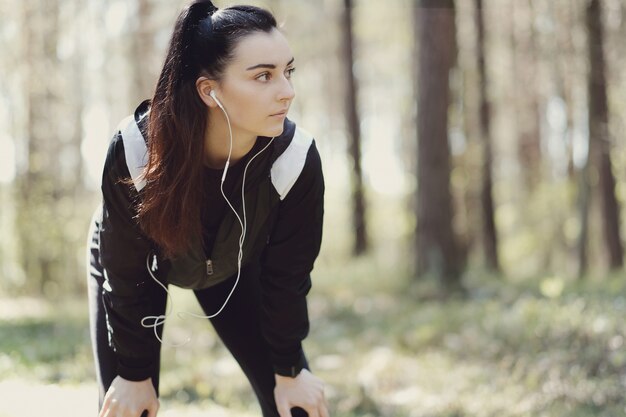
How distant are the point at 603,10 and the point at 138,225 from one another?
31.7 ft

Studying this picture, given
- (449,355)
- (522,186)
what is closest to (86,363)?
(449,355)

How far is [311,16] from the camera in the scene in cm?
1903

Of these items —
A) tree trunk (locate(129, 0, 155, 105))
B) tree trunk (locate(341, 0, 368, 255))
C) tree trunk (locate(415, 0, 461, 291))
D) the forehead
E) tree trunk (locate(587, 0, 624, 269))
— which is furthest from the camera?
tree trunk (locate(341, 0, 368, 255))

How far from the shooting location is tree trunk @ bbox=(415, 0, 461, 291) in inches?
329

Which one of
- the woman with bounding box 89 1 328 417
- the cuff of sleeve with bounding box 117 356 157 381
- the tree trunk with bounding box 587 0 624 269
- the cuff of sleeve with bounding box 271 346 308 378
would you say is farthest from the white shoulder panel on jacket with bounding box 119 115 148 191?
the tree trunk with bounding box 587 0 624 269

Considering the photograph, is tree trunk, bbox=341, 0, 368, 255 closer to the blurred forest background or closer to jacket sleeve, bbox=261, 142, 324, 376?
the blurred forest background

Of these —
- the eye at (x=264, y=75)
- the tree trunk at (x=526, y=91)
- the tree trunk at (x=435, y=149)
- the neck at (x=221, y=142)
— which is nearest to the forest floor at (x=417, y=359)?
the tree trunk at (x=435, y=149)

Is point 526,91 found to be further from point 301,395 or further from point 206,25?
point 206,25

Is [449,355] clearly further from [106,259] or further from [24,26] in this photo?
A: [24,26]

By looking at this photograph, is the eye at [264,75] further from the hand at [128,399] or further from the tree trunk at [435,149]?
the tree trunk at [435,149]

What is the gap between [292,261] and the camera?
8.78 feet

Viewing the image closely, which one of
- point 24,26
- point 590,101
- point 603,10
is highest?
point 24,26

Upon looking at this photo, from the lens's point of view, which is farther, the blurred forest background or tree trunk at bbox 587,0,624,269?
tree trunk at bbox 587,0,624,269

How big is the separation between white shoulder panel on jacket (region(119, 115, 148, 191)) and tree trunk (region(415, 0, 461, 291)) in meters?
6.22
